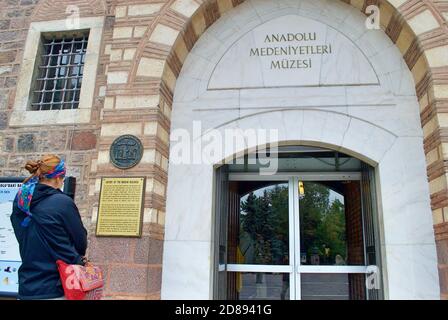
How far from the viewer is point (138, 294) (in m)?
3.58

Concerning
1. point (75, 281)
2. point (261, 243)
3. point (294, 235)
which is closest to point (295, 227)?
point (294, 235)

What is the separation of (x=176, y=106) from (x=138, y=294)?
208cm

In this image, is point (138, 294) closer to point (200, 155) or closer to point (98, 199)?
point (98, 199)

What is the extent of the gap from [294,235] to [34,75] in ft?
12.7

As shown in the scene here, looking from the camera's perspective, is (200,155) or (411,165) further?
(200,155)

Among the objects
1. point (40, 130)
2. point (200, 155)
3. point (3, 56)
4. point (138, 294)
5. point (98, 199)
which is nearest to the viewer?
point (138, 294)

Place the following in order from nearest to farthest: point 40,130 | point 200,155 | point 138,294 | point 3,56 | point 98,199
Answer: point 138,294 → point 98,199 → point 200,155 → point 40,130 → point 3,56

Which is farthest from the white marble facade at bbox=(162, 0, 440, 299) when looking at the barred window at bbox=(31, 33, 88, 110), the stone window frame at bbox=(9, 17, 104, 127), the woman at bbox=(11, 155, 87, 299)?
the woman at bbox=(11, 155, 87, 299)

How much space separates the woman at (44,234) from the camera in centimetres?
225

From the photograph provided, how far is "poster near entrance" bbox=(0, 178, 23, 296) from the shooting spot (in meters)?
4.04

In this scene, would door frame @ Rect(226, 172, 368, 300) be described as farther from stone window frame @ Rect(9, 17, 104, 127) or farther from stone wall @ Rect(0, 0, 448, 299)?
stone window frame @ Rect(9, 17, 104, 127)

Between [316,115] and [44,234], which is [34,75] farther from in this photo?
[316,115]

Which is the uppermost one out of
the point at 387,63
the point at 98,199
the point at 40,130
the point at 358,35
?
the point at 358,35

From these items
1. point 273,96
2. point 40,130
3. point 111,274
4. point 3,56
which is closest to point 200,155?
point 273,96
